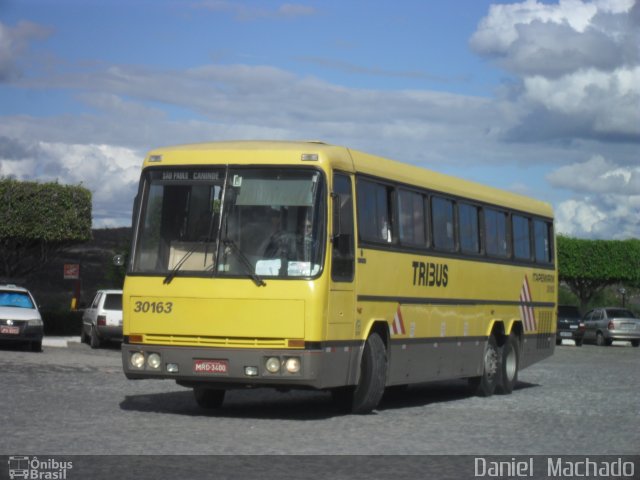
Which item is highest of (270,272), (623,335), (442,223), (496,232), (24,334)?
(623,335)

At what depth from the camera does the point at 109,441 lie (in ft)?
42.4

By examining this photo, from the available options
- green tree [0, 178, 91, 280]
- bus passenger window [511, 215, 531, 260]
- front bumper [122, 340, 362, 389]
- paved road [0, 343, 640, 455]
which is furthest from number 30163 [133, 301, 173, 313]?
green tree [0, 178, 91, 280]

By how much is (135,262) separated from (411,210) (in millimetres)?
4214

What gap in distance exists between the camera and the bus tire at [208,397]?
17500 mm

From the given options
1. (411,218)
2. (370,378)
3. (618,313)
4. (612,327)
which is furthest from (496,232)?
(618,313)

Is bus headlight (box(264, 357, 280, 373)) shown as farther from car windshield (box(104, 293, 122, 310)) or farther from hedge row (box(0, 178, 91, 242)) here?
hedge row (box(0, 178, 91, 242))

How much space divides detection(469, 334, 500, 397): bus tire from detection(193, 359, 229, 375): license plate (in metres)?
7.19

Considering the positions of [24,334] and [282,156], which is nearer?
[282,156]

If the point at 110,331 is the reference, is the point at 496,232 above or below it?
above

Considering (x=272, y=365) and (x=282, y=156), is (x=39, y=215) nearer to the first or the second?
(x=282, y=156)

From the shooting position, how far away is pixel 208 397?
17.6 m

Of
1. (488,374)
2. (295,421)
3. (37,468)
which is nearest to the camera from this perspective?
(37,468)

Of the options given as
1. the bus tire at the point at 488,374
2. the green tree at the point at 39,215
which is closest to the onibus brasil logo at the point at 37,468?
the bus tire at the point at 488,374

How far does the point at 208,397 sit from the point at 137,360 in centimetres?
186
